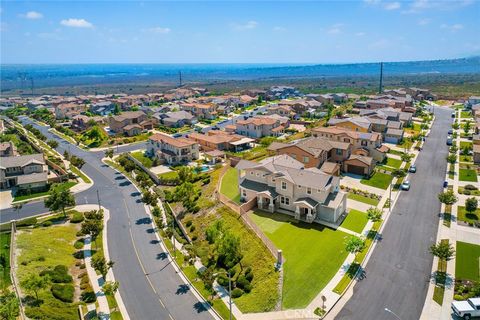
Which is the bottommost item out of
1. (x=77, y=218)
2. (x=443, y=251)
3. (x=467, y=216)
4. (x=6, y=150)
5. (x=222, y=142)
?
(x=77, y=218)

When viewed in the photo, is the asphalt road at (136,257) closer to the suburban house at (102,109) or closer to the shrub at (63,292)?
the shrub at (63,292)

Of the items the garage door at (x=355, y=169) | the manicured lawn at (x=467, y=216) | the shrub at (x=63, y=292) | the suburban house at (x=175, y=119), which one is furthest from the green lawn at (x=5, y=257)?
the suburban house at (x=175, y=119)

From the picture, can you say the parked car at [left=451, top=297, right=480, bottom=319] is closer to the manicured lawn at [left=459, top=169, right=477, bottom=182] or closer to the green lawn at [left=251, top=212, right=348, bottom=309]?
the green lawn at [left=251, top=212, right=348, bottom=309]

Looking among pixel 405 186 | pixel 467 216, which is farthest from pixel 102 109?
pixel 467 216

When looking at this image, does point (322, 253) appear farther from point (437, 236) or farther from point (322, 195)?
point (437, 236)

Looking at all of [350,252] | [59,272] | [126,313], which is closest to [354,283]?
[350,252]

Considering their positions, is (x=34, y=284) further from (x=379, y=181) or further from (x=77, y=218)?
(x=379, y=181)
